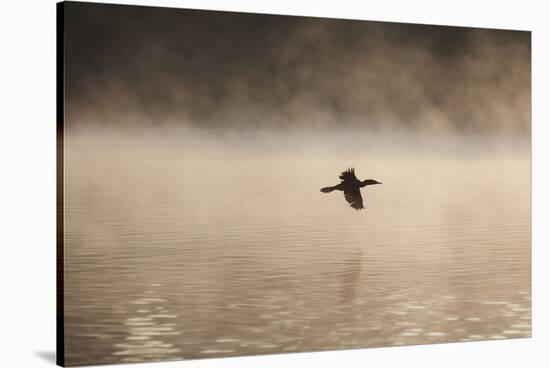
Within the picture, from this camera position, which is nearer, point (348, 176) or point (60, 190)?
point (60, 190)

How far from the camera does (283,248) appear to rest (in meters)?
8.94

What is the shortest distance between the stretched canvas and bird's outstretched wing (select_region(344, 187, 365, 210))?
16 millimetres

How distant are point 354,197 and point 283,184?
1.81 feet

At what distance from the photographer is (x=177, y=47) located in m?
8.64

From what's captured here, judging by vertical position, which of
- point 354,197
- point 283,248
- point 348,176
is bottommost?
point 283,248

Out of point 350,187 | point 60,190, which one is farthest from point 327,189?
point 60,190

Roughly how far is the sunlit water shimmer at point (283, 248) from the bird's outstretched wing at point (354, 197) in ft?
0.15

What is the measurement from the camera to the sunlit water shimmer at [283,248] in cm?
842

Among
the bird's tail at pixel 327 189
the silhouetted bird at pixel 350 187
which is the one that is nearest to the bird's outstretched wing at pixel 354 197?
the silhouetted bird at pixel 350 187

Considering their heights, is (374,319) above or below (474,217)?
below

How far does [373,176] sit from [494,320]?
1.47m

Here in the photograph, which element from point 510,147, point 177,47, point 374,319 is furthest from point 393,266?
point 177,47

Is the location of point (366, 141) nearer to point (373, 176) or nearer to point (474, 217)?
point (373, 176)

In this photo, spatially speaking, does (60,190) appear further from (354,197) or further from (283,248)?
(354,197)
